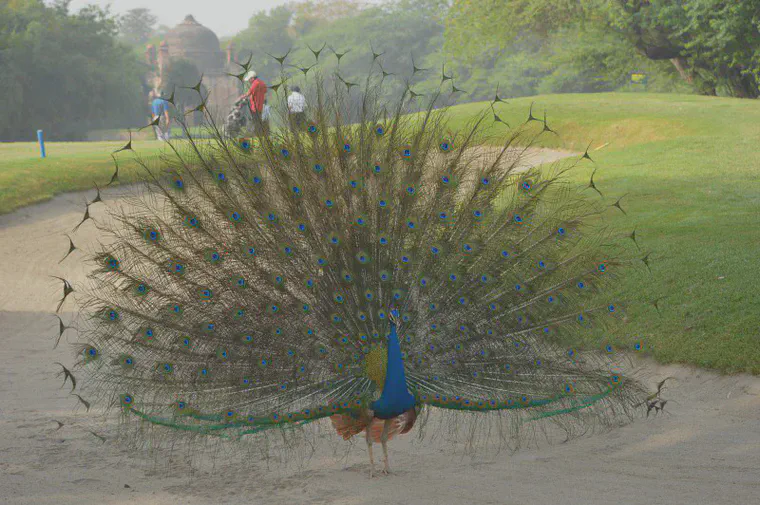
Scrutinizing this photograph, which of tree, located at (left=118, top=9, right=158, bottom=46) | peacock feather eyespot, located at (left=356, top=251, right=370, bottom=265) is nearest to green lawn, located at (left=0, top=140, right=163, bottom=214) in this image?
peacock feather eyespot, located at (left=356, top=251, right=370, bottom=265)

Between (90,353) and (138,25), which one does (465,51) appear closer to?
(90,353)

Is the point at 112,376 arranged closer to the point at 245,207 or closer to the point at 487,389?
the point at 245,207

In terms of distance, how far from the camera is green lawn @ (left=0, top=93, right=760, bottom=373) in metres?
7.93

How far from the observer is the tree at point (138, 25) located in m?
139

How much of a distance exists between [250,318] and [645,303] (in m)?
4.84

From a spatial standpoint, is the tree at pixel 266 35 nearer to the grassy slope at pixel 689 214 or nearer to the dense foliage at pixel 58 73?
the dense foliage at pixel 58 73

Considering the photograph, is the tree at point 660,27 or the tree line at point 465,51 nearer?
the tree at point 660,27

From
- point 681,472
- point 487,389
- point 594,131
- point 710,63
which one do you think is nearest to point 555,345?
point 487,389

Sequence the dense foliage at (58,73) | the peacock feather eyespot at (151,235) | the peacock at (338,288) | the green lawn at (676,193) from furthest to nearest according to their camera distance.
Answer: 1. the dense foliage at (58,73)
2. the green lawn at (676,193)
3. the peacock feather eyespot at (151,235)
4. the peacock at (338,288)

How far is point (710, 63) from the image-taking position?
31750 millimetres

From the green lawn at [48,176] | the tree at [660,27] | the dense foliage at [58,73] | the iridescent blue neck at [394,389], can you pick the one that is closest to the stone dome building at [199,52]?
the dense foliage at [58,73]

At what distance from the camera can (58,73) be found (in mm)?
47250

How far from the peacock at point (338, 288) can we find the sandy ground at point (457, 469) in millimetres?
390

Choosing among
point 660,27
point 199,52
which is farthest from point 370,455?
point 199,52
